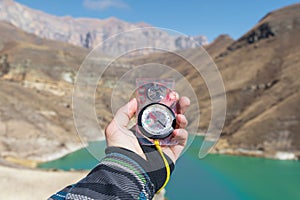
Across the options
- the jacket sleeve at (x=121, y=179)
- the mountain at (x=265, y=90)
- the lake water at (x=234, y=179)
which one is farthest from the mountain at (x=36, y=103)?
the jacket sleeve at (x=121, y=179)

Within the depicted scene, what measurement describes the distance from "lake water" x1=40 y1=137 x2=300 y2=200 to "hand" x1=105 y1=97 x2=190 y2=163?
17852 millimetres

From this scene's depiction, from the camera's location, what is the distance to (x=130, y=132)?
236 centimetres

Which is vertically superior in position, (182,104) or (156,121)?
(182,104)

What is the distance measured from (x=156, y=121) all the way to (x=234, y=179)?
126 ft

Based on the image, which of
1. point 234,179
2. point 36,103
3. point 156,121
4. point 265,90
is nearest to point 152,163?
point 156,121

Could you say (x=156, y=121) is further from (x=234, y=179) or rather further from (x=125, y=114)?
(x=234, y=179)

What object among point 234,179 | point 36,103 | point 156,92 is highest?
point 36,103

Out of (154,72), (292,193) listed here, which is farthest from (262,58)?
(154,72)

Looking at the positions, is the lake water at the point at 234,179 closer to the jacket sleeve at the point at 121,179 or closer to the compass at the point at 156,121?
the compass at the point at 156,121

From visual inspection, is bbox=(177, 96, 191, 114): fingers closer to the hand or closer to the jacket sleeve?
the hand

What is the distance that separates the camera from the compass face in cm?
234

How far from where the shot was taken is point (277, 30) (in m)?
107

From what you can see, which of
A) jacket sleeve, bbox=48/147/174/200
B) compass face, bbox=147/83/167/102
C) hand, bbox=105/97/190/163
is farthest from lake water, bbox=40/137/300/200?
jacket sleeve, bbox=48/147/174/200

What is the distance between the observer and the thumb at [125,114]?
2361 millimetres
